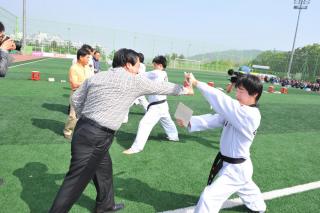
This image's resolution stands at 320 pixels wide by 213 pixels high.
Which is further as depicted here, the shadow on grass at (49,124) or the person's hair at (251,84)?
the shadow on grass at (49,124)

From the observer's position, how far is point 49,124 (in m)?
7.87

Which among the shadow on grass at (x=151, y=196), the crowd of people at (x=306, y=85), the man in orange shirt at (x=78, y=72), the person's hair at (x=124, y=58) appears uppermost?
the person's hair at (x=124, y=58)

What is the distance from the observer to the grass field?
4.32 m

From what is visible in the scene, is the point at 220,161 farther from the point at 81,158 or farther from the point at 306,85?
the point at 306,85

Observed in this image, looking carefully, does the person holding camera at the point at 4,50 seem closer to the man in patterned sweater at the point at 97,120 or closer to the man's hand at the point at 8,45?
the man's hand at the point at 8,45

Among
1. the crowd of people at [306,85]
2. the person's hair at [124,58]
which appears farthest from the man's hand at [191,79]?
the crowd of people at [306,85]

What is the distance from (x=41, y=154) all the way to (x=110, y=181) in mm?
2395

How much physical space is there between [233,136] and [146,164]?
2526 millimetres

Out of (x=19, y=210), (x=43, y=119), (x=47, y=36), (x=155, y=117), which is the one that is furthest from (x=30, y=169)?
(x=47, y=36)

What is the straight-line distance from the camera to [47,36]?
6306cm

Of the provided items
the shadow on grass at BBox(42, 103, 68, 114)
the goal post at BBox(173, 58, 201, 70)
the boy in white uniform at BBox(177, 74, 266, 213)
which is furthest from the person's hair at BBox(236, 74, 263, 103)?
the goal post at BBox(173, 58, 201, 70)

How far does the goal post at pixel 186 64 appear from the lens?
65250mm

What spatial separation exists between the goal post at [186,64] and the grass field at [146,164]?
183 ft

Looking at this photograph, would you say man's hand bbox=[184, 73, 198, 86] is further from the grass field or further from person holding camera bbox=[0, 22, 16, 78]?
person holding camera bbox=[0, 22, 16, 78]
